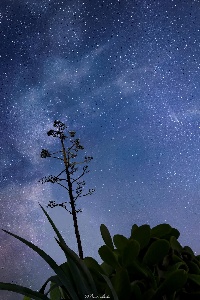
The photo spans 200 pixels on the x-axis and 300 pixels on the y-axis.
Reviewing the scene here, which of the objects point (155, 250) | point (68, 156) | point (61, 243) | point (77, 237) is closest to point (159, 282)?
point (155, 250)

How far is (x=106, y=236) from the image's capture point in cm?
182

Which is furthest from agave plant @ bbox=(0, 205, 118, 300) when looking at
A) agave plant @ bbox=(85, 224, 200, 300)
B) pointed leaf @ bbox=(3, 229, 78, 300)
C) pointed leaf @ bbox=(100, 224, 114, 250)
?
pointed leaf @ bbox=(100, 224, 114, 250)

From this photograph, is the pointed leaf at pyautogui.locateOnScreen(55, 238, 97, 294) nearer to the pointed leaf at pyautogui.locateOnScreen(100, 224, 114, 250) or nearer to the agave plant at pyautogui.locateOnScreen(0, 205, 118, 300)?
the agave plant at pyautogui.locateOnScreen(0, 205, 118, 300)

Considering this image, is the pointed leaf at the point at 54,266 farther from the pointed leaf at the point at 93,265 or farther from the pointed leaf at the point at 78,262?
the pointed leaf at the point at 93,265

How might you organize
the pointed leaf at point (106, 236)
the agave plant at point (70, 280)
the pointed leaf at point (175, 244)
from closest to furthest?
the agave plant at point (70, 280) < the pointed leaf at point (175, 244) < the pointed leaf at point (106, 236)

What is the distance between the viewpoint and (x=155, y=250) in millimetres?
1597

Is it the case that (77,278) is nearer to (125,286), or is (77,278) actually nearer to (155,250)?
(125,286)

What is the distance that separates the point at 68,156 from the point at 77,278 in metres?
18.6

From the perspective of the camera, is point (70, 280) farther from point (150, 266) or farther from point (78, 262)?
point (150, 266)

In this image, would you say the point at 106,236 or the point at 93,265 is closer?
the point at 93,265

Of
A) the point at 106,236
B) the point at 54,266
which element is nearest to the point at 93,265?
the point at 106,236

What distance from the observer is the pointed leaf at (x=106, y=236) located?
1.79 metres

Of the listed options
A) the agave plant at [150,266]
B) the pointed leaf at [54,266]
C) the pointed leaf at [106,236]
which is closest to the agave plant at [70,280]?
the pointed leaf at [54,266]

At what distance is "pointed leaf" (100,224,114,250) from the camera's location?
179 cm
